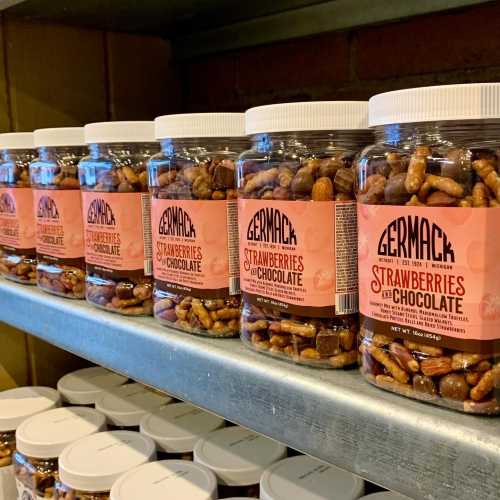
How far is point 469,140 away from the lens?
408 mm

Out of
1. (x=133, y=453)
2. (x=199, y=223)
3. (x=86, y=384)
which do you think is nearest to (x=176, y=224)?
(x=199, y=223)

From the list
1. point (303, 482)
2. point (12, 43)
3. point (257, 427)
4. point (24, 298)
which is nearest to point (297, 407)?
point (257, 427)

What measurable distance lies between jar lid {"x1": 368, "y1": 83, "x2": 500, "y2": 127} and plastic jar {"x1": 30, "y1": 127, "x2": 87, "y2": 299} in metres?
0.44

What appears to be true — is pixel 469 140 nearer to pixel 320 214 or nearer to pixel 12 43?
pixel 320 214

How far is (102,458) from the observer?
0.79 metres

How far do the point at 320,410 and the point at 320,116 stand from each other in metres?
0.21

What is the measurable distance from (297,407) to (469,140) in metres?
0.21

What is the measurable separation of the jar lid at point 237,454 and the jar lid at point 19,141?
0.43m

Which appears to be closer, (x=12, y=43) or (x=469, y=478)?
(x=469, y=478)

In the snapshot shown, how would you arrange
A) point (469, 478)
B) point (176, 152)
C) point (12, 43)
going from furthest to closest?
point (12, 43) < point (176, 152) < point (469, 478)

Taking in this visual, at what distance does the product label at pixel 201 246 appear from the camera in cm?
57

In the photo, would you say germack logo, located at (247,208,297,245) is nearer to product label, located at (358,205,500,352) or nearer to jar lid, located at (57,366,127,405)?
product label, located at (358,205,500,352)

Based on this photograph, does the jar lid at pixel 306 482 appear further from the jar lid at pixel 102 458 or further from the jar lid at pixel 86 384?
the jar lid at pixel 86 384

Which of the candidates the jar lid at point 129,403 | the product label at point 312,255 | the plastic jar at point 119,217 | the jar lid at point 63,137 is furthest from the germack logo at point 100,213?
the jar lid at point 129,403
